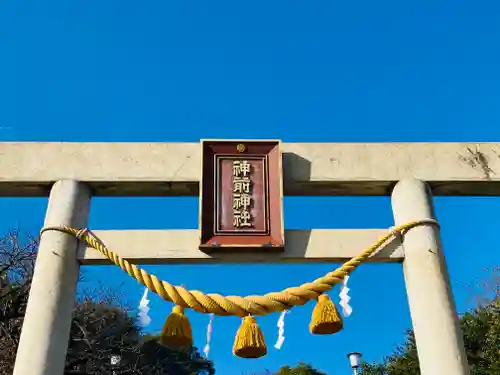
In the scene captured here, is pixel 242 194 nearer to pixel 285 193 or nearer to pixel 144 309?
pixel 285 193

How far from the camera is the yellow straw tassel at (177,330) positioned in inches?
159

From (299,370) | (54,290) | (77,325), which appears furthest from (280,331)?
(299,370)

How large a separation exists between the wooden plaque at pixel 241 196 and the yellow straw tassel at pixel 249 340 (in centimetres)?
56

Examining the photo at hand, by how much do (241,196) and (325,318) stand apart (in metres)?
1.15

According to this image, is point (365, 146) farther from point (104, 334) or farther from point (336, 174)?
point (104, 334)

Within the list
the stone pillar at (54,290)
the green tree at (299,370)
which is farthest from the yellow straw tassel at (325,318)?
the green tree at (299,370)

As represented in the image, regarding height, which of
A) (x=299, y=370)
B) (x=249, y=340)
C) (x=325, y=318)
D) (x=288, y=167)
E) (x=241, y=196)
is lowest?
(x=249, y=340)

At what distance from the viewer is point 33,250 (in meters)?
11.1

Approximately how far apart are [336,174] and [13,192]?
8.98 feet

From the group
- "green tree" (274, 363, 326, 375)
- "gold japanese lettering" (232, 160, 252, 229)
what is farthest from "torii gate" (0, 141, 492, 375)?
"green tree" (274, 363, 326, 375)

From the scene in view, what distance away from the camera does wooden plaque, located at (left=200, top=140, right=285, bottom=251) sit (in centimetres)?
427

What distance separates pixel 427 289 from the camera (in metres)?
4.08

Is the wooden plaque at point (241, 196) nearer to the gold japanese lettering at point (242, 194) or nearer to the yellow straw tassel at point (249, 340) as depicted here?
the gold japanese lettering at point (242, 194)

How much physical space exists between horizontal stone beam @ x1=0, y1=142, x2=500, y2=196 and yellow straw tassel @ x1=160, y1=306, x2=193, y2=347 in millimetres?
1092
